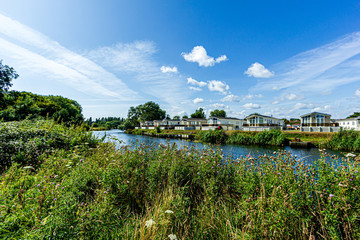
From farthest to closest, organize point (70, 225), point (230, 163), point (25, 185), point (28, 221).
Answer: point (230, 163) → point (25, 185) → point (28, 221) → point (70, 225)

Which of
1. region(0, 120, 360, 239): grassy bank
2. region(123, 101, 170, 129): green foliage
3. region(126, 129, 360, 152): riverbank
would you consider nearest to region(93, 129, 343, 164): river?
region(0, 120, 360, 239): grassy bank

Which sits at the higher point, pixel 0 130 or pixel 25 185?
pixel 0 130

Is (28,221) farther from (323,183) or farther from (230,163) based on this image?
(323,183)

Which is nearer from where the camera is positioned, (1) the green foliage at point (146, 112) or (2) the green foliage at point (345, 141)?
(2) the green foliage at point (345, 141)

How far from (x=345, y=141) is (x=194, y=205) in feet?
90.3

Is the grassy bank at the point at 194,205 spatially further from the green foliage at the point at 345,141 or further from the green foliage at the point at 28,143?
the green foliage at the point at 345,141

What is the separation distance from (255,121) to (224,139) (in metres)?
15.4

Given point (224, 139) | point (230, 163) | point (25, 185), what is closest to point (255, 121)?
point (224, 139)

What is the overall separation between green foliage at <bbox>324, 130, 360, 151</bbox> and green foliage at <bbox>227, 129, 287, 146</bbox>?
5584 mm

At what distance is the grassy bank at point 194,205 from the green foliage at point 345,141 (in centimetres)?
2513

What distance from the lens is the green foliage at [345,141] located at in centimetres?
1925

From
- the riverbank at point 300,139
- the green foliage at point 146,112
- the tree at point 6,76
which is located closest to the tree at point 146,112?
the green foliage at point 146,112

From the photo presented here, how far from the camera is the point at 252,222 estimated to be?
2.18 meters

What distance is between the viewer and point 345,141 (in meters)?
20.6
